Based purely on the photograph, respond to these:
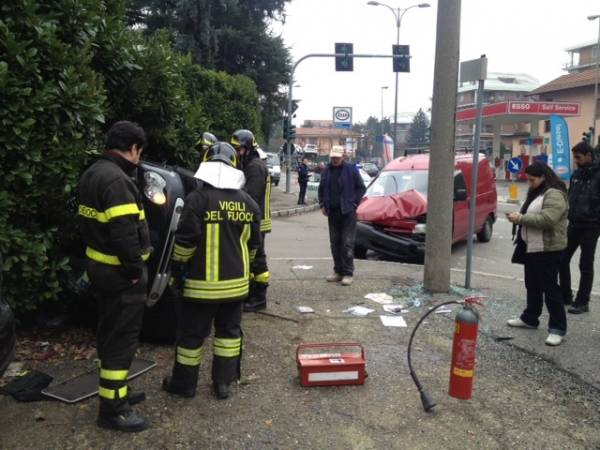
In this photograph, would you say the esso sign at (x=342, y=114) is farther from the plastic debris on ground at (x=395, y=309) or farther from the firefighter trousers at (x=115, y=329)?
the firefighter trousers at (x=115, y=329)

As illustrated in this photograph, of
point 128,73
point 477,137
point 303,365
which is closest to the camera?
point 303,365

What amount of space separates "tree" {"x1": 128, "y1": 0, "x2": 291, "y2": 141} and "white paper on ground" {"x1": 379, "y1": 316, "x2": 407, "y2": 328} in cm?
1787

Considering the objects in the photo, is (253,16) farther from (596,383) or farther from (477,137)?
(596,383)

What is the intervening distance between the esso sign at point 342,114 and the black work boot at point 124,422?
86.3ft

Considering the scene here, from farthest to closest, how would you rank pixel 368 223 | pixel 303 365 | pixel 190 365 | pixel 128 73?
1. pixel 368 223
2. pixel 128 73
3. pixel 303 365
4. pixel 190 365

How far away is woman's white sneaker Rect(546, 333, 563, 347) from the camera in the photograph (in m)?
5.13

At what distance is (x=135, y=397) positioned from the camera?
376 cm

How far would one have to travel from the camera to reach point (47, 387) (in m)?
3.91

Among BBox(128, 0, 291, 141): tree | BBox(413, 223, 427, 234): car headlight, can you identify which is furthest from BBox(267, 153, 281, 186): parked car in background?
BBox(413, 223, 427, 234): car headlight

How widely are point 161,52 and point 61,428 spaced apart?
3.63m

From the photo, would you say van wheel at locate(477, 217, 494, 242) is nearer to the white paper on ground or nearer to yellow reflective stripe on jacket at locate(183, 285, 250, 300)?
the white paper on ground

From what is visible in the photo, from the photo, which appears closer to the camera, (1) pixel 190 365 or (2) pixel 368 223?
(1) pixel 190 365

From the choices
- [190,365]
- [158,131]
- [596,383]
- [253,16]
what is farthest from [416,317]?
[253,16]

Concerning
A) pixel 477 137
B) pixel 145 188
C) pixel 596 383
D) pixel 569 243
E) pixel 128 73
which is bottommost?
pixel 596 383
